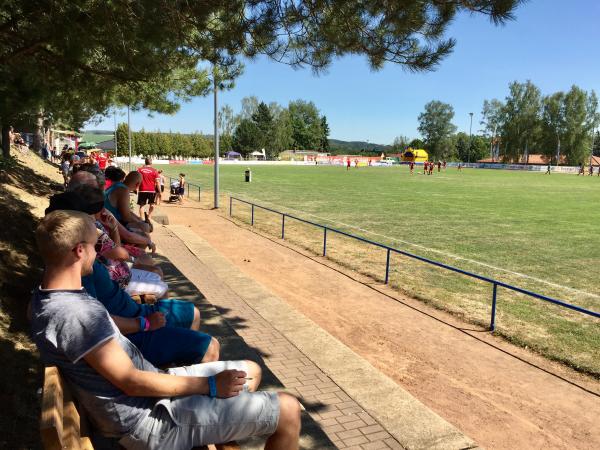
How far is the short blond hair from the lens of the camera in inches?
79.7

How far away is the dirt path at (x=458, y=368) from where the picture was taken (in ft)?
14.1

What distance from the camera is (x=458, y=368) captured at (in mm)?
5480

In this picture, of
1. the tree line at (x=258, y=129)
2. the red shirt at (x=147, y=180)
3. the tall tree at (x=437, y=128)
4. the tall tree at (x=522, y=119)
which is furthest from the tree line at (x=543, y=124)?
the red shirt at (x=147, y=180)

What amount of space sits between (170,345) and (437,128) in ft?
411

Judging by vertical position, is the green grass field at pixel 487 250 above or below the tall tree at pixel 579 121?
below

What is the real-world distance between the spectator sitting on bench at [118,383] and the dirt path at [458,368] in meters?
2.68

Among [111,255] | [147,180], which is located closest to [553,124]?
[147,180]

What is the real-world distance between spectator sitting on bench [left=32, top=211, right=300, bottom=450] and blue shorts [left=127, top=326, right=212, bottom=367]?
2.16 feet

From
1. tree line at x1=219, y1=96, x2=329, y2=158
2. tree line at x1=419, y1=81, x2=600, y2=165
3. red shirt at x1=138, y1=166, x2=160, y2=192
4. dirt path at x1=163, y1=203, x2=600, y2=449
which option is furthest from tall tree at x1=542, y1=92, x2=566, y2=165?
dirt path at x1=163, y1=203, x2=600, y2=449

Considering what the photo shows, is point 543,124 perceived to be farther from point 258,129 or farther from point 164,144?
point 164,144

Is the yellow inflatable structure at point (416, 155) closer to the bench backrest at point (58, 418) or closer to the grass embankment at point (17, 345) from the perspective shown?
the grass embankment at point (17, 345)

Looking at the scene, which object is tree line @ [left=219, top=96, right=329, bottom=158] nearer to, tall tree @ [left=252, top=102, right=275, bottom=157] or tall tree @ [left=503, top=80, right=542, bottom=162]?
tall tree @ [left=252, top=102, right=275, bottom=157]

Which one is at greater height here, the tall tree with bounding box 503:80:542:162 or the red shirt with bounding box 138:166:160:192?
the tall tree with bounding box 503:80:542:162

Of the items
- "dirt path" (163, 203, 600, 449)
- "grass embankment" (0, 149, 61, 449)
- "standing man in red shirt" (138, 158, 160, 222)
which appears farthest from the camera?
"standing man in red shirt" (138, 158, 160, 222)
